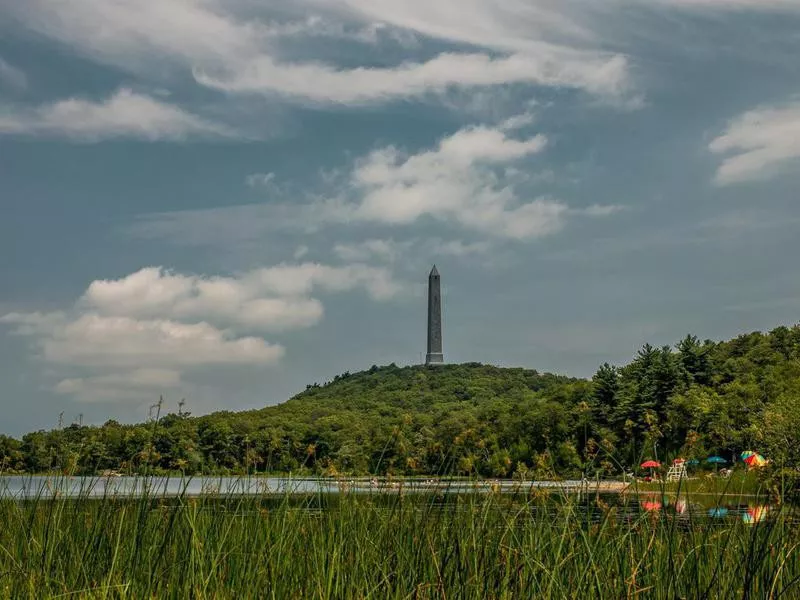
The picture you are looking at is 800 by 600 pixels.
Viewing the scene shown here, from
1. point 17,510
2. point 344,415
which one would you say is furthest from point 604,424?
point 17,510

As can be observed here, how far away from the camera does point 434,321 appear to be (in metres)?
123

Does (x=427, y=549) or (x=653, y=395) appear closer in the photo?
(x=427, y=549)

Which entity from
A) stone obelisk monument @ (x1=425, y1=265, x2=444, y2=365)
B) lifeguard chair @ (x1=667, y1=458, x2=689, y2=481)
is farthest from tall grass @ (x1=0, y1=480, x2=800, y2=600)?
stone obelisk monument @ (x1=425, y1=265, x2=444, y2=365)

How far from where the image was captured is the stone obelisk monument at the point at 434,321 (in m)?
122

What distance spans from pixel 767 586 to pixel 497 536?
1.75 m

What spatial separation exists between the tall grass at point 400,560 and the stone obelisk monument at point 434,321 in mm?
114100

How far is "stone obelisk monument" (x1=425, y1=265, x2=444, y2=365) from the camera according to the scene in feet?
399

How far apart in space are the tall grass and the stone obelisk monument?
11410 centimetres

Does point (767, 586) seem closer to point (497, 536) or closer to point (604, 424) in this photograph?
point (497, 536)

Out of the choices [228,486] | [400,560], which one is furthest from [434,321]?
[400,560]

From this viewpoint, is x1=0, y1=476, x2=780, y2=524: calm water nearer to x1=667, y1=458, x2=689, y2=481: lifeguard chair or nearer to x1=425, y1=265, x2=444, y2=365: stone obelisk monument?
x1=667, y1=458, x2=689, y2=481: lifeguard chair

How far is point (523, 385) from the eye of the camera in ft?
387

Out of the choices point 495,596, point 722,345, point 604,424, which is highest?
point 722,345

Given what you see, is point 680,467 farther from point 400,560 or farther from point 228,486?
point 228,486
